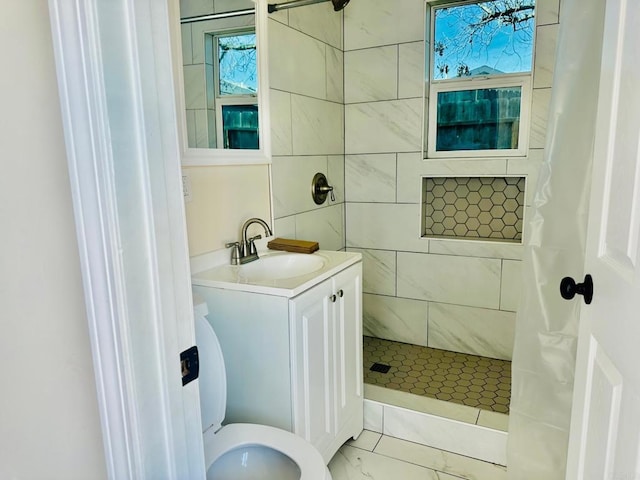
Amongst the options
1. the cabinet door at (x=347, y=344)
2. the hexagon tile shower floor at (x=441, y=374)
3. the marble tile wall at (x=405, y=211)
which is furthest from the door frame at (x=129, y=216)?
the marble tile wall at (x=405, y=211)

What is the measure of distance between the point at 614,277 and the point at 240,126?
61.1 inches

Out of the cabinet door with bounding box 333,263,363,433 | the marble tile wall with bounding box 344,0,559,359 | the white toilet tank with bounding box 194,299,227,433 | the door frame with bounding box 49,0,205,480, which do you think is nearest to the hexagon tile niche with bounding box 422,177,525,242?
the marble tile wall with bounding box 344,0,559,359

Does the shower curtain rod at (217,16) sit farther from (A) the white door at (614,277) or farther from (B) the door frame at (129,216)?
(A) the white door at (614,277)

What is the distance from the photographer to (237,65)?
1.97 m

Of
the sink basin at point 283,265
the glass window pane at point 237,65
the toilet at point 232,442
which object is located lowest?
the toilet at point 232,442

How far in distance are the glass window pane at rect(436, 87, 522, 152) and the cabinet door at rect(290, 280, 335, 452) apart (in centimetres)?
152

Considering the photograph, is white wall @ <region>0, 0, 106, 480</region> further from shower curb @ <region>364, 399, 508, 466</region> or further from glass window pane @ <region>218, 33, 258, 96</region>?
shower curb @ <region>364, 399, 508, 466</region>

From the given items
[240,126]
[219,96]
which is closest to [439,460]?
[240,126]

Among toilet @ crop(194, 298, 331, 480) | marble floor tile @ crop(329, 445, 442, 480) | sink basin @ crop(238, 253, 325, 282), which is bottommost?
marble floor tile @ crop(329, 445, 442, 480)

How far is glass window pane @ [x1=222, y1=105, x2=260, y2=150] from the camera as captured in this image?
6.35 feet

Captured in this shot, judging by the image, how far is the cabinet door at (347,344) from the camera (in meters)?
1.88

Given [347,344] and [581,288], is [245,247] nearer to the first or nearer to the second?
[347,344]

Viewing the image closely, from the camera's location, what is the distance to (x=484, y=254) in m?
2.72

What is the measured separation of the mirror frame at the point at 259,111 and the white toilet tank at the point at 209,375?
635 mm
